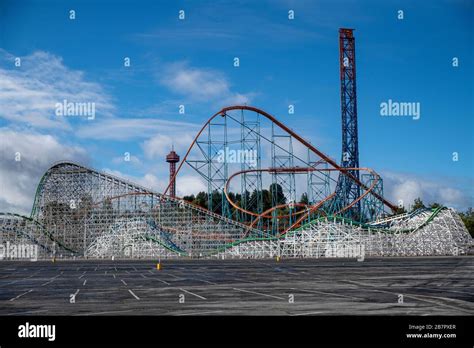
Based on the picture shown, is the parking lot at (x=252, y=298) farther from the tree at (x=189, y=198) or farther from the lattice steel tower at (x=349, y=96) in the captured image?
the tree at (x=189, y=198)

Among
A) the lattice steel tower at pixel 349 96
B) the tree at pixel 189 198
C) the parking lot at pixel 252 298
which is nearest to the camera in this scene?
the parking lot at pixel 252 298

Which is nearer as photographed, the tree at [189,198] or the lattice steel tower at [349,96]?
the lattice steel tower at [349,96]

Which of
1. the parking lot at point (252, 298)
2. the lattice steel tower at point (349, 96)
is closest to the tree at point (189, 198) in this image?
the lattice steel tower at point (349, 96)

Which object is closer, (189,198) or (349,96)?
(349,96)

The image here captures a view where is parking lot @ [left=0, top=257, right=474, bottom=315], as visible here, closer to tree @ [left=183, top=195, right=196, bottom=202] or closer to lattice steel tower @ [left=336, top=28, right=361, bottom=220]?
lattice steel tower @ [left=336, top=28, right=361, bottom=220]

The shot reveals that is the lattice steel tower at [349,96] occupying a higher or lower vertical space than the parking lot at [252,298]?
higher

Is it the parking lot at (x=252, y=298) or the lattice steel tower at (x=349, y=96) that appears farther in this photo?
the lattice steel tower at (x=349, y=96)

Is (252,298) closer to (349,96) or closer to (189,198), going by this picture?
(349,96)

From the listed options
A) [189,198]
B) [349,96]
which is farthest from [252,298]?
[189,198]

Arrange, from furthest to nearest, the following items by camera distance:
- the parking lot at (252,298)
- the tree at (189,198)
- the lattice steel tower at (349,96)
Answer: the tree at (189,198), the lattice steel tower at (349,96), the parking lot at (252,298)

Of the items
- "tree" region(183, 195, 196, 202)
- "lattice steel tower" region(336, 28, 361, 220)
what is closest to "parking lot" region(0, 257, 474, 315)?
"lattice steel tower" region(336, 28, 361, 220)

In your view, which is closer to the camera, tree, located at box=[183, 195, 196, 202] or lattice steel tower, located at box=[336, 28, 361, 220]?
lattice steel tower, located at box=[336, 28, 361, 220]

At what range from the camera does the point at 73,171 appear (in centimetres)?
5575

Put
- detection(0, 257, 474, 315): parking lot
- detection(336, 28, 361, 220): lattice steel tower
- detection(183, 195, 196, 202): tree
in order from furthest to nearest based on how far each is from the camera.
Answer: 1. detection(183, 195, 196, 202): tree
2. detection(336, 28, 361, 220): lattice steel tower
3. detection(0, 257, 474, 315): parking lot
